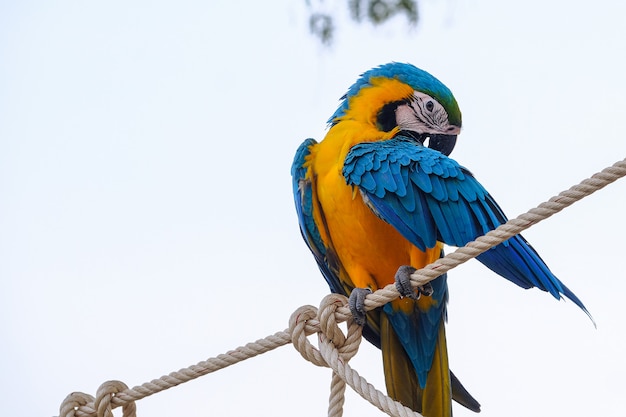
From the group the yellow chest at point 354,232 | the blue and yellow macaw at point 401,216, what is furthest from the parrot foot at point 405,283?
the yellow chest at point 354,232

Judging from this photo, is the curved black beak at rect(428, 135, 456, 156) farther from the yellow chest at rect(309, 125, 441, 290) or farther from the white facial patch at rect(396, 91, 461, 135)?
the yellow chest at rect(309, 125, 441, 290)

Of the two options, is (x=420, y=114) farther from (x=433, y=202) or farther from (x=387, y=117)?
(x=433, y=202)

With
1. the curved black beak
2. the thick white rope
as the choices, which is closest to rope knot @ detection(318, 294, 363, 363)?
the thick white rope

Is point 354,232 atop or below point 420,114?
below

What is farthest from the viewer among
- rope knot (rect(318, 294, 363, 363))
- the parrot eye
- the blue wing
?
the parrot eye

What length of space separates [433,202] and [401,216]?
0.09 metres

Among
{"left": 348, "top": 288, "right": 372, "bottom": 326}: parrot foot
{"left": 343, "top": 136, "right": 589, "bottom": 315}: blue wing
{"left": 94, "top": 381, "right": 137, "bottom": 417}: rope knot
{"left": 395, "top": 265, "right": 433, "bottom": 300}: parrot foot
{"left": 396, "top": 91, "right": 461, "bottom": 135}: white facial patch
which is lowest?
{"left": 94, "top": 381, "right": 137, "bottom": 417}: rope knot

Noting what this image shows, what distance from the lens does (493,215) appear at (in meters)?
2.07

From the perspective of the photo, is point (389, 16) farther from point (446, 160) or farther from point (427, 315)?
point (427, 315)

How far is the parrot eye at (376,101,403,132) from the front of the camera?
8.27 ft

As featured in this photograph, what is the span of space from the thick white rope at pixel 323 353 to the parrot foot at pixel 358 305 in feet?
0.06

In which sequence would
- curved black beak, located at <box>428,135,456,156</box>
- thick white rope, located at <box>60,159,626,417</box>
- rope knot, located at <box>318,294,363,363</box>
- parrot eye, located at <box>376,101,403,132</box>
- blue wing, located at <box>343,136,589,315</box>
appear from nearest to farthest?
thick white rope, located at <box>60,159,626,417</box>, rope knot, located at <box>318,294,363,363</box>, blue wing, located at <box>343,136,589,315</box>, parrot eye, located at <box>376,101,403,132</box>, curved black beak, located at <box>428,135,456,156</box>

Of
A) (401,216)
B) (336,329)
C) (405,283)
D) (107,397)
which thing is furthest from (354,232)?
(107,397)

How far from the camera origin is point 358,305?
2.04 meters
